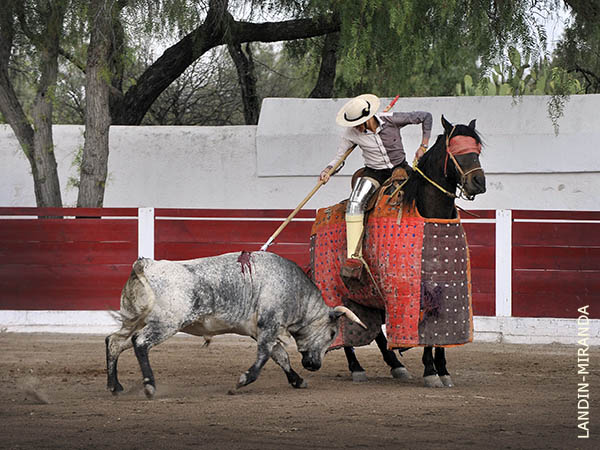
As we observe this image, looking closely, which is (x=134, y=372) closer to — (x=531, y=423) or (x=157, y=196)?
(x=531, y=423)

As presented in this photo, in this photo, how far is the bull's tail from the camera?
219 inches

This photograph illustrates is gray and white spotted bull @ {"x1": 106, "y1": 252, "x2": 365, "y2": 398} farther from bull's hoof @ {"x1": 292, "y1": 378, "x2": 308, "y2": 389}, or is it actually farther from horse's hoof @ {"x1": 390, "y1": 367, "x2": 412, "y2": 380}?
horse's hoof @ {"x1": 390, "y1": 367, "x2": 412, "y2": 380}

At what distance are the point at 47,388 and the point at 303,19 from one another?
6.94 meters

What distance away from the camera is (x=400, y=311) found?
19.4ft

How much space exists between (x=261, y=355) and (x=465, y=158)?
1652 mm

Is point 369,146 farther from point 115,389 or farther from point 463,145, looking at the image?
point 115,389

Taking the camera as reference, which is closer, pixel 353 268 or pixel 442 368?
pixel 353 268

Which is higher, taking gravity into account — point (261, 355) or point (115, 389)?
point (261, 355)

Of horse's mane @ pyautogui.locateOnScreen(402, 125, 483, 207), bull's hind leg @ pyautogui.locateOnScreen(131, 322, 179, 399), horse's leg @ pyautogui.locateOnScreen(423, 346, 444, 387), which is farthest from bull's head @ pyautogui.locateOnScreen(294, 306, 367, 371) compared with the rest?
bull's hind leg @ pyautogui.locateOnScreen(131, 322, 179, 399)

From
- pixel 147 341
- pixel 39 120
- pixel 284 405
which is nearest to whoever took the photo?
pixel 284 405

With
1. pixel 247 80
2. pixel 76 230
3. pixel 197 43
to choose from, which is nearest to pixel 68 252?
pixel 76 230

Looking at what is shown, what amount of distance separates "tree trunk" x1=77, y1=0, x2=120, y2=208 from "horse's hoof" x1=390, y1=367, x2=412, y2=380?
446 cm

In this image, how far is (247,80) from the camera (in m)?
14.5

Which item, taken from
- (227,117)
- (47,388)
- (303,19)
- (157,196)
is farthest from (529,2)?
(227,117)
